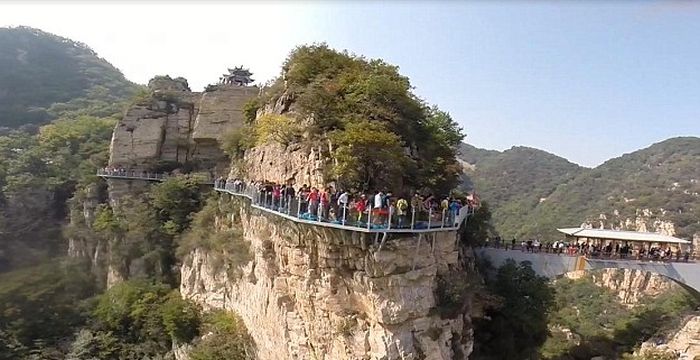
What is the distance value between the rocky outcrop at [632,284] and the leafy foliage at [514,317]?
1151 inches

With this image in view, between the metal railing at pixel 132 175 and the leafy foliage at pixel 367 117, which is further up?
the leafy foliage at pixel 367 117

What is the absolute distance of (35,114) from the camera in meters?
62.9

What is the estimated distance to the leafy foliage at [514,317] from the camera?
20344 mm

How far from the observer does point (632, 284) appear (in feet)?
162

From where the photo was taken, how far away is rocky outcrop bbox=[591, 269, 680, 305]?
152ft

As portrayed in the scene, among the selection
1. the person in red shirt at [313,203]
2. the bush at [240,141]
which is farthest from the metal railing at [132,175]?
the person in red shirt at [313,203]

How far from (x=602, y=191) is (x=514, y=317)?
221ft

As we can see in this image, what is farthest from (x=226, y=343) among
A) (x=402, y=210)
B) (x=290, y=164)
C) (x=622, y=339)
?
(x=622, y=339)

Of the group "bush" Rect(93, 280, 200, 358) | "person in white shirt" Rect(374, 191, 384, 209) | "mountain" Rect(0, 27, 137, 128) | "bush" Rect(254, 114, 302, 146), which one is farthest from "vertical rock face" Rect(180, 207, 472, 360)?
"mountain" Rect(0, 27, 137, 128)

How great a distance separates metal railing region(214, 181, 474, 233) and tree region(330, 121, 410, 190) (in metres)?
1.41

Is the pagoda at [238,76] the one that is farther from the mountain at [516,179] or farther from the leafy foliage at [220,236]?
the mountain at [516,179]

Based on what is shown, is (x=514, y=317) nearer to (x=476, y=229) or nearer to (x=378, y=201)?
(x=476, y=229)

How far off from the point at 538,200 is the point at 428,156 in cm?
7790

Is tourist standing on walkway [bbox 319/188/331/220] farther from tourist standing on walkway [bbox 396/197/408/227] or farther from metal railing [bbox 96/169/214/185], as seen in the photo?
metal railing [bbox 96/169/214/185]
